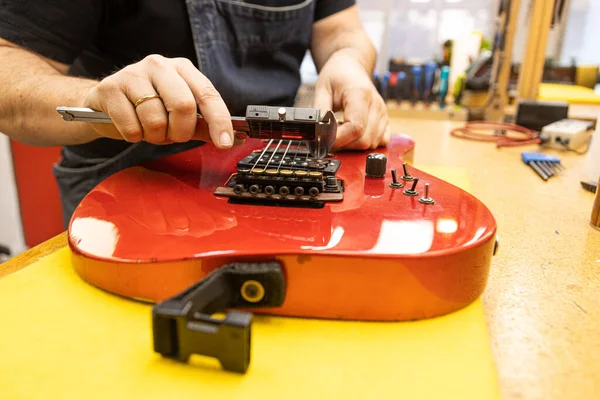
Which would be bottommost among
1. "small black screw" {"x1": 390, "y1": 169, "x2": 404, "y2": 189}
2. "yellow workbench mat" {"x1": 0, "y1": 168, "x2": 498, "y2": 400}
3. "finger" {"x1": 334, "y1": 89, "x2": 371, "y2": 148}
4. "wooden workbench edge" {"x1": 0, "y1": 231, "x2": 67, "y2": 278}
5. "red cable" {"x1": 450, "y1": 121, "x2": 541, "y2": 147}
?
"wooden workbench edge" {"x1": 0, "y1": 231, "x2": 67, "y2": 278}

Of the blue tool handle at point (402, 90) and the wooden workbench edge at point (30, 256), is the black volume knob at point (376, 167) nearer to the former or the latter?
the wooden workbench edge at point (30, 256)

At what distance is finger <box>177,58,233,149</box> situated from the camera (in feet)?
1.91

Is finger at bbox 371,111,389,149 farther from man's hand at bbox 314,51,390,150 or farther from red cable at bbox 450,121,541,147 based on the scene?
red cable at bbox 450,121,541,147

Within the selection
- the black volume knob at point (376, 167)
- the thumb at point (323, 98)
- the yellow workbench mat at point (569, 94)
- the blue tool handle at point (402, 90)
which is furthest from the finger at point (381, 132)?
the yellow workbench mat at point (569, 94)

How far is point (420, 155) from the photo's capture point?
3.88ft

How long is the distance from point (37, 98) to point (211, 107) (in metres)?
0.33

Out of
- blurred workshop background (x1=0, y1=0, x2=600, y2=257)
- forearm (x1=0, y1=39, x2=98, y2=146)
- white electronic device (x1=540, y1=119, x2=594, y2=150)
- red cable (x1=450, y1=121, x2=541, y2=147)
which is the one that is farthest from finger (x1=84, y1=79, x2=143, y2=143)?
white electronic device (x1=540, y1=119, x2=594, y2=150)

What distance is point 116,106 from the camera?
57 cm

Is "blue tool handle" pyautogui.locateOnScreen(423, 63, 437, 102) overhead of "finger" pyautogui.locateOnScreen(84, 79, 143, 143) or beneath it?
beneath

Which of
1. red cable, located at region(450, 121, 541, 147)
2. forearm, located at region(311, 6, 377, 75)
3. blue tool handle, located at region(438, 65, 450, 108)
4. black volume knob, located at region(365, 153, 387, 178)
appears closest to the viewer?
black volume knob, located at region(365, 153, 387, 178)

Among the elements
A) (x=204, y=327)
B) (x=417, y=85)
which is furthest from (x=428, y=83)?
(x=204, y=327)

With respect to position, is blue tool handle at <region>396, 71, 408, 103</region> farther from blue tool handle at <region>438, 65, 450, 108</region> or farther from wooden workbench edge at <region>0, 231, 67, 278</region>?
wooden workbench edge at <region>0, 231, 67, 278</region>

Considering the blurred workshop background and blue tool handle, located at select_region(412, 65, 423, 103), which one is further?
blue tool handle, located at select_region(412, 65, 423, 103)

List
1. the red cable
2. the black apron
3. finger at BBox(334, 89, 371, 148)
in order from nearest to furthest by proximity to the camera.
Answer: finger at BBox(334, 89, 371, 148)
the black apron
the red cable
